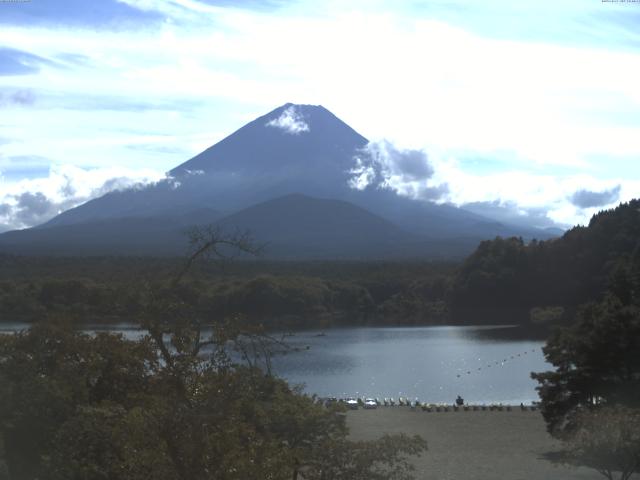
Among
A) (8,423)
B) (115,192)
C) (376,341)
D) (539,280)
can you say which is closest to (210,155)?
(115,192)

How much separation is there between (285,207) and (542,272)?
271ft

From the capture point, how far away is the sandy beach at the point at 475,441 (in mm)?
13539

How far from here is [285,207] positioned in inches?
5241

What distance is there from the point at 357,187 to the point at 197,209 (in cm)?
4004

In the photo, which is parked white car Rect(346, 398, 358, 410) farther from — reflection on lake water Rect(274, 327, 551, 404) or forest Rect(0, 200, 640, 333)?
forest Rect(0, 200, 640, 333)

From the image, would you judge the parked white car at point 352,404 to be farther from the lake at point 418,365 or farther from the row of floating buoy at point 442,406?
the lake at point 418,365

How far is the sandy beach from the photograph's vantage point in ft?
44.4

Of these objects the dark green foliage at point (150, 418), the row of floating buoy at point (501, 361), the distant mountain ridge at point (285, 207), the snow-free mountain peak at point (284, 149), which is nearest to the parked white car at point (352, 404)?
the row of floating buoy at point (501, 361)

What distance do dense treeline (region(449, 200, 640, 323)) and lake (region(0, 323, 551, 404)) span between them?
928cm

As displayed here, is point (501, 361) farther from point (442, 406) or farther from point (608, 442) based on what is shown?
point (608, 442)

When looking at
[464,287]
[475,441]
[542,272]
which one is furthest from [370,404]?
[542,272]

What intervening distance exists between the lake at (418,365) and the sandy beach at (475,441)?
4.41 m

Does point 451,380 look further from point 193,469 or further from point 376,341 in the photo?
point 193,469

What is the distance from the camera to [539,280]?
52969 mm
